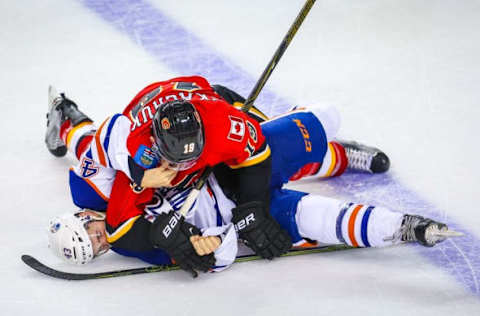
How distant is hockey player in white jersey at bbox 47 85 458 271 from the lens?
2963 mm

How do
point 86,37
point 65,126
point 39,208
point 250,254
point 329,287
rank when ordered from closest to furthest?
point 329,287 < point 250,254 < point 39,208 < point 65,126 < point 86,37

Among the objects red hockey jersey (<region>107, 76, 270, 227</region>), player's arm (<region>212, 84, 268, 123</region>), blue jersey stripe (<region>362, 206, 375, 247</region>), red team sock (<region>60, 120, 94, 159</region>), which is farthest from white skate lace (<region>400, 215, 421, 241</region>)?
red team sock (<region>60, 120, 94, 159</region>)

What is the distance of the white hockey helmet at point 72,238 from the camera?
3.09 metres

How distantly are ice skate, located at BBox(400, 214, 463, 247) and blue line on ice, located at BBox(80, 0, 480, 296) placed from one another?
215 millimetres

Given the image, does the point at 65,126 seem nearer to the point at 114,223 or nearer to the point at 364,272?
the point at 114,223

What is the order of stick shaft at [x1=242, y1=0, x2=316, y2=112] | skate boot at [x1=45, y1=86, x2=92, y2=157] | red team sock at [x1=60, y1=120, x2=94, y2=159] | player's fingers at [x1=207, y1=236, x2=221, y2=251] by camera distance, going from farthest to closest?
skate boot at [x1=45, y1=86, x2=92, y2=157] < red team sock at [x1=60, y1=120, x2=94, y2=159] < stick shaft at [x1=242, y1=0, x2=316, y2=112] < player's fingers at [x1=207, y1=236, x2=221, y2=251]

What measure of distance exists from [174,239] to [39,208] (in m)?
0.97

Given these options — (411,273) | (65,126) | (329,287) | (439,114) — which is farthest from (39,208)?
(439,114)

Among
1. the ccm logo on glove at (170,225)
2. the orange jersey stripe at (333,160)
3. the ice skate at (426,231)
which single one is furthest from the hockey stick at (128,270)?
the orange jersey stripe at (333,160)

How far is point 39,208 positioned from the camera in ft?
12.1

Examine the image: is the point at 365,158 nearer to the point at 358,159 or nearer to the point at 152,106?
the point at 358,159

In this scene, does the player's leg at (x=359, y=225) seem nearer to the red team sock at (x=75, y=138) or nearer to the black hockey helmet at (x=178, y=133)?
the black hockey helmet at (x=178, y=133)

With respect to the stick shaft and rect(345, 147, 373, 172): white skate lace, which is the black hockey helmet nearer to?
the stick shaft

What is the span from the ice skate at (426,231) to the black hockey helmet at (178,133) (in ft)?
2.57
